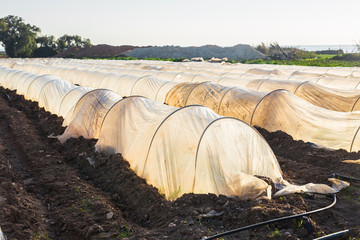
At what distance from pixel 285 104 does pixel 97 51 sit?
74612 mm

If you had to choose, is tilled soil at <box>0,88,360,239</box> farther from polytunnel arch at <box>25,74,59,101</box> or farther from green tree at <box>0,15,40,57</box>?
Result: green tree at <box>0,15,40,57</box>

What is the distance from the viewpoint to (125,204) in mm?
7188

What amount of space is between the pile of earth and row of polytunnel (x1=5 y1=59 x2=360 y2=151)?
52.0m

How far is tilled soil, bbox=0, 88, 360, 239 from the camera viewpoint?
564 cm

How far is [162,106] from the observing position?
927 cm

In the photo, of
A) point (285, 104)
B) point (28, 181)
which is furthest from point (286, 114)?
point (28, 181)

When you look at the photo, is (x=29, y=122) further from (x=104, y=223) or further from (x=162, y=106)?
(x=104, y=223)

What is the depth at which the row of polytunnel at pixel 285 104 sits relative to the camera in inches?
419

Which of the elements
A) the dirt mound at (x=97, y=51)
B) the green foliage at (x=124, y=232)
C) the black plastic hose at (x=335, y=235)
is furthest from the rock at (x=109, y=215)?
the dirt mound at (x=97, y=51)

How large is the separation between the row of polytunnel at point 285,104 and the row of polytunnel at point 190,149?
144 inches

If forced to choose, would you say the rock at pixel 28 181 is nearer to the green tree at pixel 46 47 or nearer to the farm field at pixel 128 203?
the farm field at pixel 128 203

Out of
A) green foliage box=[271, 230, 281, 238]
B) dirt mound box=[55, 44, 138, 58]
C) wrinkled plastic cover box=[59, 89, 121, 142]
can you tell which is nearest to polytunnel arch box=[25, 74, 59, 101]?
wrinkled plastic cover box=[59, 89, 121, 142]

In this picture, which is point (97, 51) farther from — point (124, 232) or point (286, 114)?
point (124, 232)

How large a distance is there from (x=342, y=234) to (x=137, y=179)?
4027 millimetres
